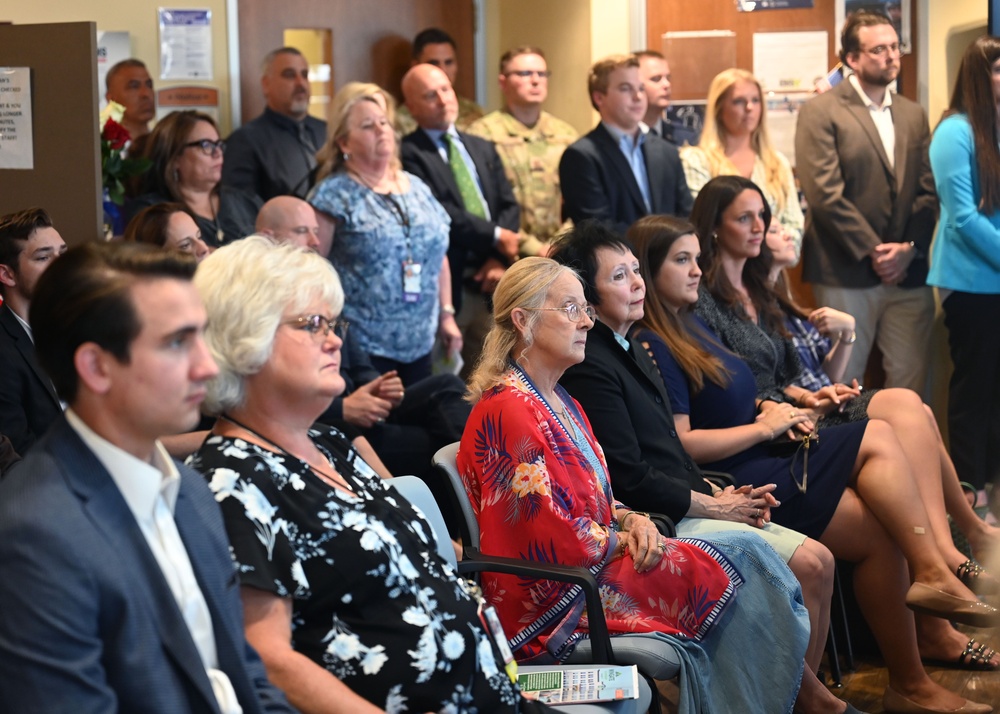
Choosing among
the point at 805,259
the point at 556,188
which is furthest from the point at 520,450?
the point at 805,259

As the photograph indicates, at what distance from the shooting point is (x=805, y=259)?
564cm

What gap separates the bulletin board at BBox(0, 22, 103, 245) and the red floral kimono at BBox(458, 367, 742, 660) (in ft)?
5.67

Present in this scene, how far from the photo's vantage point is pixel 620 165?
5066mm

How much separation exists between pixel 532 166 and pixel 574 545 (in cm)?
315

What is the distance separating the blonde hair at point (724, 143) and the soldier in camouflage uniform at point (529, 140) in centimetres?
65

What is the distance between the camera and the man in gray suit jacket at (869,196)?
545cm

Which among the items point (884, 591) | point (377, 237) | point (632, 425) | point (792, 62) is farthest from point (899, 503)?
point (792, 62)

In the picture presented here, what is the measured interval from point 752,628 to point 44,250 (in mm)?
2015

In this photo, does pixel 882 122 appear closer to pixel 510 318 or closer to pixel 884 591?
pixel 884 591

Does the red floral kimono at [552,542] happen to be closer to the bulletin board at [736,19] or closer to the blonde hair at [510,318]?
the blonde hair at [510,318]

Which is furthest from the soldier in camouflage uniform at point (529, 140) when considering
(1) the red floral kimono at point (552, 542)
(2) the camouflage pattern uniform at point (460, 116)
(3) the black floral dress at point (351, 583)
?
(3) the black floral dress at point (351, 583)

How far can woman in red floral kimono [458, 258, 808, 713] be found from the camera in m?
2.58

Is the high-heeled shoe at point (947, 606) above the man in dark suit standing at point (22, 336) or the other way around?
the other way around

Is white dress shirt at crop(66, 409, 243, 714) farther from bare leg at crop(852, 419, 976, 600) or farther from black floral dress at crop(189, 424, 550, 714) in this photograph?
bare leg at crop(852, 419, 976, 600)
